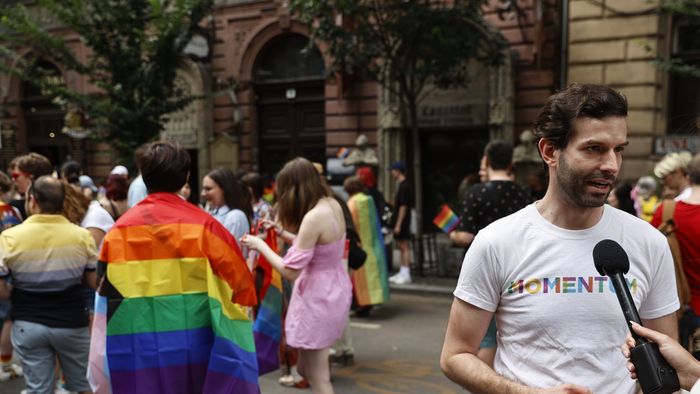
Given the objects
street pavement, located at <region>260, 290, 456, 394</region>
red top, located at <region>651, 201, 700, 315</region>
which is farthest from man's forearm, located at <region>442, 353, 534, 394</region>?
street pavement, located at <region>260, 290, 456, 394</region>

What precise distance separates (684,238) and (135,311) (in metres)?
3.41

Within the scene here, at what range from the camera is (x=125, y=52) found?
10750 mm

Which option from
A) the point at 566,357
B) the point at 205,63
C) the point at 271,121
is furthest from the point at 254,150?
the point at 566,357

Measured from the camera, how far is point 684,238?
12.4 feet

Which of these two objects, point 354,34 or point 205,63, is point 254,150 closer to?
point 205,63

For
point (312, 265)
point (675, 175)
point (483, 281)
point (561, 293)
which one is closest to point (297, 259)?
Answer: point (312, 265)

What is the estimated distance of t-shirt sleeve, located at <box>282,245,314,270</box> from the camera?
12.2ft

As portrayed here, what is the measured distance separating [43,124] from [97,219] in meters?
16.4

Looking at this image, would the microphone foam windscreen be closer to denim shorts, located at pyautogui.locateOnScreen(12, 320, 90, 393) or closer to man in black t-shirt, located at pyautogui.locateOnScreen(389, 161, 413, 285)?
denim shorts, located at pyautogui.locateOnScreen(12, 320, 90, 393)

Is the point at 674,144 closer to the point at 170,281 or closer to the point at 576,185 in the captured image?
the point at 576,185

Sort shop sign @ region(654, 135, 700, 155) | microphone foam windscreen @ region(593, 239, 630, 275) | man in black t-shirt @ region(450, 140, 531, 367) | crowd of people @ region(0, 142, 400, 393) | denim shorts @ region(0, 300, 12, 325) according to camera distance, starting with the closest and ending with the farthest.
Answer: microphone foam windscreen @ region(593, 239, 630, 275), crowd of people @ region(0, 142, 400, 393), man in black t-shirt @ region(450, 140, 531, 367), denim shorts @ region(0, 300, 12, 325), shop sign @ region(654, 135, 700, 155)

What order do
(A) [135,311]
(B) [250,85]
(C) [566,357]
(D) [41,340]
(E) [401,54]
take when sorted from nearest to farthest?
(C) [566,357] → (A) [135,311] → (D) [41,340] → (E) [401,54] → (B) [250,85]

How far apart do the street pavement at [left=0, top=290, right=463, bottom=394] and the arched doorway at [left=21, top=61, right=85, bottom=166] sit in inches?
576

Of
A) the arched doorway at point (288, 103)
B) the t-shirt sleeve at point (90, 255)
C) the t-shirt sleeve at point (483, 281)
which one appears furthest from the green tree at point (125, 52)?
the t-shirt sleeve at point (483, 281)
